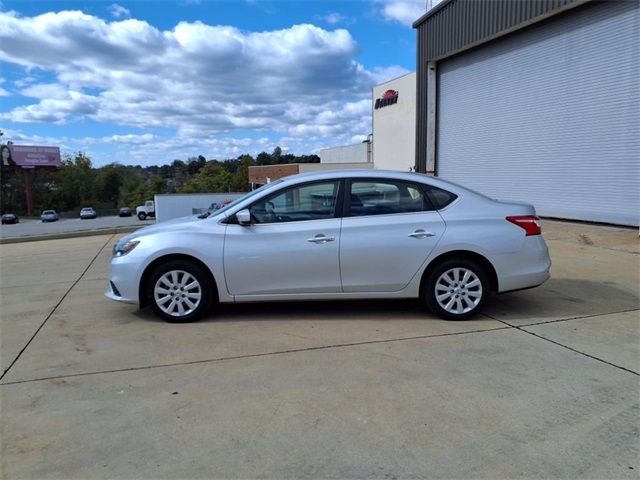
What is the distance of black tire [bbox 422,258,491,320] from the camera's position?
5379 mm

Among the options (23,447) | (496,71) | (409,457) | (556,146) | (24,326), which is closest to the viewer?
(409,457)

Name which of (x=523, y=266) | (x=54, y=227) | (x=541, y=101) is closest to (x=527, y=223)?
(x=523, y=266)

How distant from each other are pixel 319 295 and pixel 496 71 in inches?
530

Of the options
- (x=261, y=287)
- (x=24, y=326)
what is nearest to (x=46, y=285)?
(x=24, y=326)

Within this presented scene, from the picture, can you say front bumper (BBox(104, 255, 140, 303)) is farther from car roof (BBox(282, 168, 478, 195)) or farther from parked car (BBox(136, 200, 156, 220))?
parked car (BBox(136, 200, 156, 220))

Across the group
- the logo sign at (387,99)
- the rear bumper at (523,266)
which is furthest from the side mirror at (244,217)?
the logo sign at (387,99)

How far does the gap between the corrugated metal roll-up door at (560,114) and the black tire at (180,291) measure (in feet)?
35.5

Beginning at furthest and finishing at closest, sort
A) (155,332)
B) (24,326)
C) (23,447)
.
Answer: (24,326), (155,332), (23,447)

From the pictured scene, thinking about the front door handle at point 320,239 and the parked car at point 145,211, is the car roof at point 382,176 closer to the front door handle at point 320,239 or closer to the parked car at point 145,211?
the front door handle at point 320,239

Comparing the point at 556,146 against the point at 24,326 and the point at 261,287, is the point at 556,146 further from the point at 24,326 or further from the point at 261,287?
the point at 24,326

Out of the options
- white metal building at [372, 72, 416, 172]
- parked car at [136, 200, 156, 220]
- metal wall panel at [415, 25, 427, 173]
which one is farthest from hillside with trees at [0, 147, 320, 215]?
metal wall panel at [415, 25, 427, 173]

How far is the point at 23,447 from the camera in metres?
3.09

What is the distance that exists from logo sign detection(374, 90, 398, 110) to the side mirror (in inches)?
1101

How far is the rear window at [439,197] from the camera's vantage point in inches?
217
